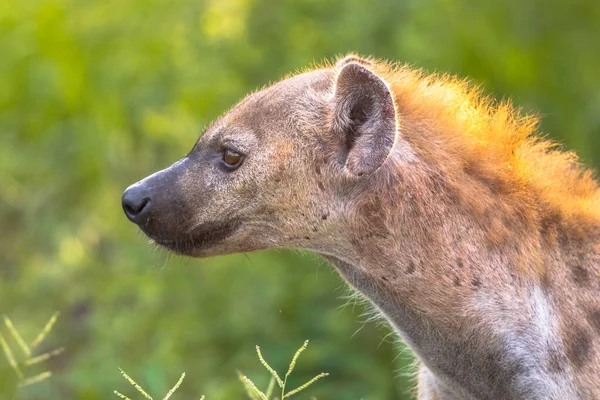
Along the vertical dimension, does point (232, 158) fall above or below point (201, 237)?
above

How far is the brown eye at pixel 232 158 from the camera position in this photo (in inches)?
126

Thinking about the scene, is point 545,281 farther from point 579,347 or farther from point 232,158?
point 232,158

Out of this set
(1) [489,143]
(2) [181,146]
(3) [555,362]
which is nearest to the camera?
(3) [555,362]

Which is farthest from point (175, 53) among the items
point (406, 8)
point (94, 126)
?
point (406, 8)

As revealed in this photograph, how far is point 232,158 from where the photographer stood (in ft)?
10.6

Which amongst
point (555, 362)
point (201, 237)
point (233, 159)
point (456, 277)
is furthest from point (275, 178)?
point (555, 362)

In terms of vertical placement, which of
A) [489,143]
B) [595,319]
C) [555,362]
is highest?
[489,143]

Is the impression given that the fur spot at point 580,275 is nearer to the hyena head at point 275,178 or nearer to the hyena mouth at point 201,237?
the hyena head at point 275,178

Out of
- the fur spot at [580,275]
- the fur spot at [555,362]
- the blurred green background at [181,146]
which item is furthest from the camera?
the blurred green background at [181,146]

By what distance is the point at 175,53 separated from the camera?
229 inches

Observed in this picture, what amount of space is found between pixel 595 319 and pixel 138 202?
4.30ft

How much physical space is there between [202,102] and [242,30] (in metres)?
0.48

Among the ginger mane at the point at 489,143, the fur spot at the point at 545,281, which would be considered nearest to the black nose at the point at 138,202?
the ginger mane at the point at 489,143

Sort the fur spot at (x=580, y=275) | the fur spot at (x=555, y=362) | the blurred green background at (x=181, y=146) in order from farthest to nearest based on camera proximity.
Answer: the blurred green background at (x=181, y=146), the fur spot at (x=580, y=275), the fur spot at (x=555, y=362)
